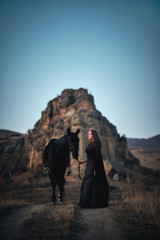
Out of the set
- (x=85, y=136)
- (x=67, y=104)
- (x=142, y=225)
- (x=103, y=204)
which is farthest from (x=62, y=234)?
(x=67, y=104)

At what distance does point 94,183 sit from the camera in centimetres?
460

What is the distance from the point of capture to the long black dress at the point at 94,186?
4426mm

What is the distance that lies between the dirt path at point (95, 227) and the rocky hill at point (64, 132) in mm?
13307

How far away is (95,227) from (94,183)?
1702 mm

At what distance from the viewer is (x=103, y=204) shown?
4438 millimetres

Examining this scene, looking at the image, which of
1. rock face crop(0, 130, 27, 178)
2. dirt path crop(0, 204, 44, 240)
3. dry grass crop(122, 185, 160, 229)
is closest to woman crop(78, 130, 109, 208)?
dry grass crop(122, 185, 160, 229)

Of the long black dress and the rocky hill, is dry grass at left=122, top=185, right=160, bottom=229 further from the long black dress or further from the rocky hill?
the rocky hill

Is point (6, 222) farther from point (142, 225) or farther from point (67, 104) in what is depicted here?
point (67, 104)

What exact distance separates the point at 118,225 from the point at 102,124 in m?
19.0

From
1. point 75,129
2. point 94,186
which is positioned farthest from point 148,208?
point 75,129

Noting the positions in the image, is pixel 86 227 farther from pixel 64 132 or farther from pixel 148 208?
pixel 64 132

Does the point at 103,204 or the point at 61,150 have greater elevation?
the point at 61,150

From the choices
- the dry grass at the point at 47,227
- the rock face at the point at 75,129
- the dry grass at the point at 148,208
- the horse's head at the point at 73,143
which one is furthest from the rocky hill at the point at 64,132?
the dry grass at the point at 47,227

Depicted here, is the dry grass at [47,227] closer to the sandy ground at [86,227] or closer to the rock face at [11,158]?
the sandy ground at [86,227]
